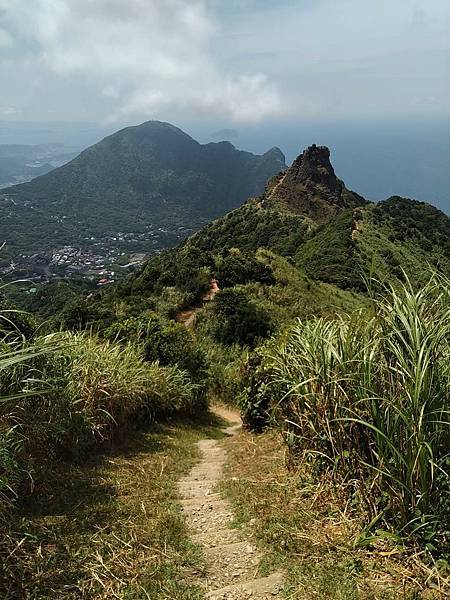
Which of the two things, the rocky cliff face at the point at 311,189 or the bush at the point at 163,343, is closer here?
the bush at the point at 163,343

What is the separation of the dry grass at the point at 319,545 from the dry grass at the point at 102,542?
1.51 feet

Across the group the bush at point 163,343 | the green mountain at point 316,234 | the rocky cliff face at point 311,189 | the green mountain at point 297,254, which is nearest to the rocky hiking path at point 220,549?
the green mountain at point 297,254

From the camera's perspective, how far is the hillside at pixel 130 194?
9906 centimetres

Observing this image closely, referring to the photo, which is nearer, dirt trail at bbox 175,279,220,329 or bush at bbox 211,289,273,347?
bush at bbox 211,289,273,347

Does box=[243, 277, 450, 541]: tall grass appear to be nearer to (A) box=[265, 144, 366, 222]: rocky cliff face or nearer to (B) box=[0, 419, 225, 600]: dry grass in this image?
(B) box=[0, 419, 225, 600]: dry grass

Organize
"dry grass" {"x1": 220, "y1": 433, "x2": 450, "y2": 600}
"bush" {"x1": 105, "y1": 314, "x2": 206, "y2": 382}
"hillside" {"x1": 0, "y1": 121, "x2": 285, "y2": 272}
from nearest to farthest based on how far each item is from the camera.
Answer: "dry grass" {"x1": 220, "y1": 433, "x2": 450, "y2": 600} → "bush" {"x1": 105, "y1": 314, "x2": 206, "y2": 382} → "hillside" {"x1": 0, "y1": 121, "x2": 285, "y2": 272}

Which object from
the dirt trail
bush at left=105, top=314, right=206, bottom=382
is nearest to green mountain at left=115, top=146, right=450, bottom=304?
the dirt trail

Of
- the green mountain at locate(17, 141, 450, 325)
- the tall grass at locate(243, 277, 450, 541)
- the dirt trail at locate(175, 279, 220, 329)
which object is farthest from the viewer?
the green mountain at locate(17, 141, 450, 325)

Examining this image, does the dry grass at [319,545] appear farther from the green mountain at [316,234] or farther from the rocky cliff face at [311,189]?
the rocky cliff face at [311,189]

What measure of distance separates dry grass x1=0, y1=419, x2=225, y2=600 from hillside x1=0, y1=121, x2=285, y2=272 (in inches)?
3026

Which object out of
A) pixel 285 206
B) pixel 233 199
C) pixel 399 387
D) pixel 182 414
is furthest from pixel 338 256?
pixel 233 199

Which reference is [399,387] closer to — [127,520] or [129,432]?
[127,520]

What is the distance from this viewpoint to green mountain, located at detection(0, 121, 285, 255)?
10194cm

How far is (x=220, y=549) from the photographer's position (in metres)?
2.87
